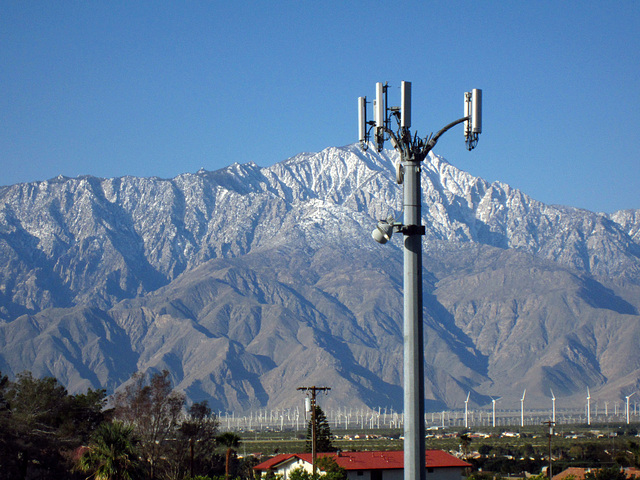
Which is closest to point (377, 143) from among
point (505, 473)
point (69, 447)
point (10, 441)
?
point (10, 441)

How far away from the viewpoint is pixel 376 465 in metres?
68.9

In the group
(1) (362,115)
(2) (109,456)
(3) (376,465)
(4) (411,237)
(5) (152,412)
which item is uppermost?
(1) (362,115)

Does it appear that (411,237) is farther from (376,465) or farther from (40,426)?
(40,426)

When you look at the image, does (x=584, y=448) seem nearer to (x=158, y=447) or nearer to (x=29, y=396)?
(x=158, y=447)

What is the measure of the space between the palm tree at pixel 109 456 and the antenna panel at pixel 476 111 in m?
29.4

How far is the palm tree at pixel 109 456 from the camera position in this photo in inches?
1715

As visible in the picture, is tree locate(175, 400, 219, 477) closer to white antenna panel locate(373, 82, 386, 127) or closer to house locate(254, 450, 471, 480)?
house locate(254, 450, 471, 480)

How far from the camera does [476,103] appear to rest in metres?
19.7

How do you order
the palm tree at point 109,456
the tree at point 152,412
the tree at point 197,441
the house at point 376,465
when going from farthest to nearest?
the tree at point 152,412 < the tree at point 197,441 < the house at point 376,465 < the palm tree at point 109,456

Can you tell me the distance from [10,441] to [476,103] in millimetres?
48184

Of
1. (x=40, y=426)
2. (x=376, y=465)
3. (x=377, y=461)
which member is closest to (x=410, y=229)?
(x=376, y=465)

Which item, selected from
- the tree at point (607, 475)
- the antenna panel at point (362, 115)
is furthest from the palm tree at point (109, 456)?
the tree at point (607, 475)

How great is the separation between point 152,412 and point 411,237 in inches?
2710

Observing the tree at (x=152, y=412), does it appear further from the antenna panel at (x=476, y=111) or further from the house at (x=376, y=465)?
the antenna panel at (x=476, y=111)
